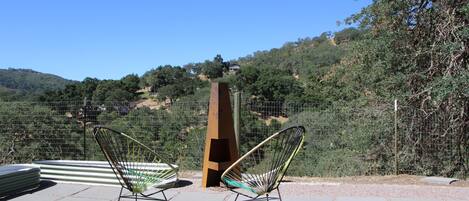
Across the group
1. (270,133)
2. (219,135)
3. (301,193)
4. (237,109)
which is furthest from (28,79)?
(301,193)

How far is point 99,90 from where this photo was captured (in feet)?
88.0

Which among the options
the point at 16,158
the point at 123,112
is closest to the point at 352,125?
the point at 123,112

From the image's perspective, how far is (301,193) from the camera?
6672mm

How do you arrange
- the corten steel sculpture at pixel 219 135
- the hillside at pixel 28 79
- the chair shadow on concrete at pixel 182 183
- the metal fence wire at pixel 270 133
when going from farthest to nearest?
the hillside at pixel 28 79
the metal fence wire at pixel 270 133
the chair shadow on concrete at pixel 182 183
the corten steel sculpture at pixel 219 135

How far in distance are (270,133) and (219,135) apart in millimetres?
3905

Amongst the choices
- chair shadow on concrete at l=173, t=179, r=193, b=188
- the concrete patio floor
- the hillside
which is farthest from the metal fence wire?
the hillside

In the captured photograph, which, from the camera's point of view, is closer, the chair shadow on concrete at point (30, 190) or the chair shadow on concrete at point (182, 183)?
the chair shadow on concrete at point (30, 190)

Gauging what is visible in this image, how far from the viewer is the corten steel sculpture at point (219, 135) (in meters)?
6.47

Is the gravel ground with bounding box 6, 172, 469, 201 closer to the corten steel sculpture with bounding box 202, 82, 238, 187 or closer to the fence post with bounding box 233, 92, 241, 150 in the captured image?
the corten steel sculpture with bounding box 202, 82, 238, 187

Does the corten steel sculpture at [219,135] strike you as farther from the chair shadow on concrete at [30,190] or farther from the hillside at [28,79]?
the hillside at [28,79]

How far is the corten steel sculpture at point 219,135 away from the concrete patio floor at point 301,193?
1.34ft

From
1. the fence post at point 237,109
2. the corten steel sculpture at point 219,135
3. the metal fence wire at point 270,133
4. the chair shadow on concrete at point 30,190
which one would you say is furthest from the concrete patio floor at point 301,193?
the metal fence wire at point 270,133

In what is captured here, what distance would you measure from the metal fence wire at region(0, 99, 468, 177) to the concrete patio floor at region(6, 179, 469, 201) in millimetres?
1738

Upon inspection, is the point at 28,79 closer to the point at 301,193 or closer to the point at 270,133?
the point at 270,133
